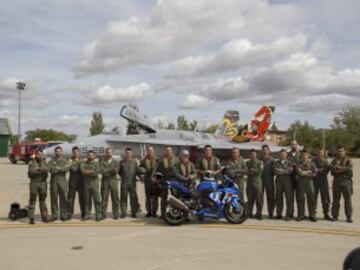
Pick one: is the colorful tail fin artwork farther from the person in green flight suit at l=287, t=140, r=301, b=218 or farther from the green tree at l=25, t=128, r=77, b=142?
the green tree at l=25, t=128, r=77, b=142

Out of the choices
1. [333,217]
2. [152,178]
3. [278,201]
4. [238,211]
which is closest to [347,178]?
[333,217]

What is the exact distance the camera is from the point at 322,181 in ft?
35.6

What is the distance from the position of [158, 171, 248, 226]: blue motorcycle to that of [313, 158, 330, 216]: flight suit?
222cm

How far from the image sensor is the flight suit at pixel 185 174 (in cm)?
998

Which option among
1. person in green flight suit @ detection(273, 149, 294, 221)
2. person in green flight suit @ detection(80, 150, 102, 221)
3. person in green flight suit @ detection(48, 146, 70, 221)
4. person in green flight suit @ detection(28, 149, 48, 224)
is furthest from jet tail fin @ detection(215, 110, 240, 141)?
person in green flight suit @ detection(28, 149, 48, 224)

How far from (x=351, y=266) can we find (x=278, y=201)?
820cm

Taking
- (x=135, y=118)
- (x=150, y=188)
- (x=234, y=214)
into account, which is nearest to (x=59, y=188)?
(x=150, y=188)

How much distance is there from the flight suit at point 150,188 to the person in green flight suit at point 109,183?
29.0 inches

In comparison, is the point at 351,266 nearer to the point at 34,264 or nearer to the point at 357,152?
the point at 34,264

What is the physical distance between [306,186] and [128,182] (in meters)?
4.19

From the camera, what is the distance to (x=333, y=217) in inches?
410

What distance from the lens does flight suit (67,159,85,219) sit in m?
10.3

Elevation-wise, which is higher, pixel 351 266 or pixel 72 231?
pixel 351 266

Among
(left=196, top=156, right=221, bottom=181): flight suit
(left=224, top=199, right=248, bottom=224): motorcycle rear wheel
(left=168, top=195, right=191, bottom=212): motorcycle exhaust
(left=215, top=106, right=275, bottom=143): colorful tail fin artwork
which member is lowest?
(left=224, top=199, right=248, bottom=224): motorcycle rear wheel
